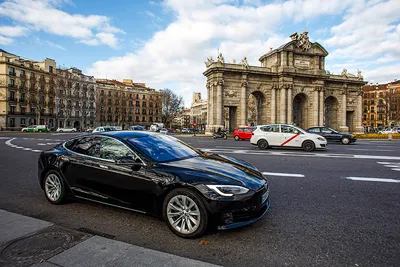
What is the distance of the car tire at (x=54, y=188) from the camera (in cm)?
448

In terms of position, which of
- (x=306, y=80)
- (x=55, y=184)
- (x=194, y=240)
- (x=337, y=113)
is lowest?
(x=194, y=240)

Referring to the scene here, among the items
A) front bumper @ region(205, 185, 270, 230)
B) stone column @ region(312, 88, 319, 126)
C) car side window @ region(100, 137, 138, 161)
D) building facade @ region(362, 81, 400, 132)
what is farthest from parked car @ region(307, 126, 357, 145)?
building facade @ region(362, 81, 400, 132)

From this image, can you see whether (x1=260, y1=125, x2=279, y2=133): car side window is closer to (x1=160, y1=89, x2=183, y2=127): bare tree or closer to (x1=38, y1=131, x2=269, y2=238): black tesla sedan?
(x1=38, y1=131, x2=269, y2=238): black tesla sedan

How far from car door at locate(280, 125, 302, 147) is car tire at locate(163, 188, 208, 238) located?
12480 mm

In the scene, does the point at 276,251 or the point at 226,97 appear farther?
the point at 226,97

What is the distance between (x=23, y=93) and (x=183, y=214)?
74.9 metres

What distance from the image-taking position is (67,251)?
2832mm

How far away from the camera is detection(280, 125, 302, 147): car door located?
14.3m

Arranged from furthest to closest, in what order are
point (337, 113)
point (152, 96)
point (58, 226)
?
point (152, 96) → point (337, 113) → point (58, 226)

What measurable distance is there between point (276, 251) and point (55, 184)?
3.96 m

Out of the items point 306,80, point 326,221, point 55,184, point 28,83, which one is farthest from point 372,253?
A: point 28,83

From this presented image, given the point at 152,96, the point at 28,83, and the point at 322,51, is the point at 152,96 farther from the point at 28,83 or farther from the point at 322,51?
the point at 322,51

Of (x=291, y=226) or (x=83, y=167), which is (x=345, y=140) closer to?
(x=291, y=226)

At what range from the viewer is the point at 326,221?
12.1 feet
